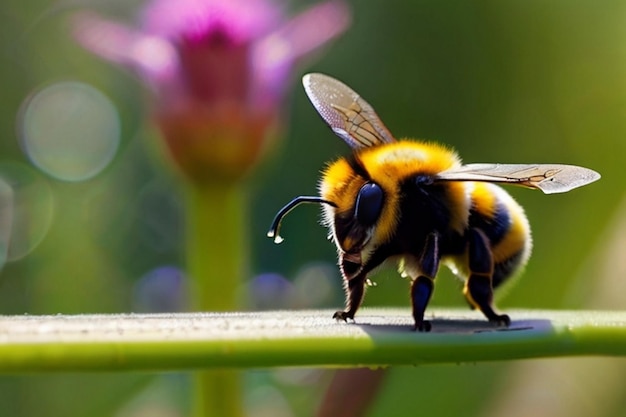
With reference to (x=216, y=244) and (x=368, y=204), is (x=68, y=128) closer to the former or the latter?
(x=216, y=244)

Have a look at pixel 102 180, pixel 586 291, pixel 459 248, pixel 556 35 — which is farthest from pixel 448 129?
pixel 459 248

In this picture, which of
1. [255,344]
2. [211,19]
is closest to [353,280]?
[255,344]

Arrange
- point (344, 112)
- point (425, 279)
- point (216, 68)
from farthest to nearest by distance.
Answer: point (216, 68), point (344, 112), point (425, 279)

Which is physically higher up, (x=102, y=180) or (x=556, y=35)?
(x=556, y=35)

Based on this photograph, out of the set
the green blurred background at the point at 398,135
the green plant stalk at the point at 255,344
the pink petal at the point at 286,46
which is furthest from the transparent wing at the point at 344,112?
the green plant stalk at the point at 255,344

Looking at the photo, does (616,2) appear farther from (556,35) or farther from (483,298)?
(483,298)

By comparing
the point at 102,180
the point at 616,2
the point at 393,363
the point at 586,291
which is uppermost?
the point at 393,363
